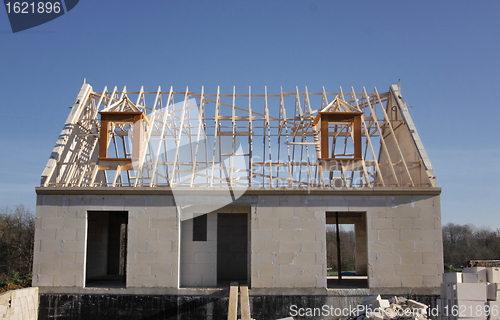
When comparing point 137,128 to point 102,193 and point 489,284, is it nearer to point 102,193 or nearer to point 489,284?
point 102,193

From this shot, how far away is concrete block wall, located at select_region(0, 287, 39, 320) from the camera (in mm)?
13234

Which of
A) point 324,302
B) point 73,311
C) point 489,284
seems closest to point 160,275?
point 73,311

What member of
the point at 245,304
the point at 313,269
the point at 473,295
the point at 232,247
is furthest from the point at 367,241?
the point at 232,247

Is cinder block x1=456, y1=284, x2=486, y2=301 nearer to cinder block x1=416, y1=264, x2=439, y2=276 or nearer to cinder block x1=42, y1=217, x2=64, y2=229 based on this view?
cinder block x1=416, y1=264, x2=439, y2=276

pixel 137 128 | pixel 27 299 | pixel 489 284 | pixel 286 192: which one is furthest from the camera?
pixel 137 128

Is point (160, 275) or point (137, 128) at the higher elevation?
point (137, 128)

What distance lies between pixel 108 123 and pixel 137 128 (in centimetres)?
110

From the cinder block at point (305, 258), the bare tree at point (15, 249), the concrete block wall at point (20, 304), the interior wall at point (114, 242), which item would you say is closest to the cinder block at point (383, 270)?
the cinder block at point (305, 258)

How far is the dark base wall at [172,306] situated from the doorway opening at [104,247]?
3315 millimetres

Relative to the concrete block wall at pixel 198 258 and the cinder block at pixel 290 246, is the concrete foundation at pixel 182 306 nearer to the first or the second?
the concrete block wall at pixel 198 258

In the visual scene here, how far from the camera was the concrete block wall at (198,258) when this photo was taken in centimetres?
1580

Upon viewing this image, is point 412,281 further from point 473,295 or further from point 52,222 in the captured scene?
point 52,222

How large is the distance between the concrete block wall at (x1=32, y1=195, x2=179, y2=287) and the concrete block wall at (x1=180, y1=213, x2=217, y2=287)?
41.7 inches

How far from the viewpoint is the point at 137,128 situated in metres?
17.2
